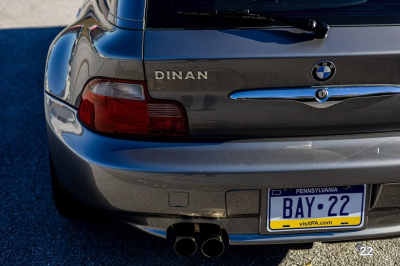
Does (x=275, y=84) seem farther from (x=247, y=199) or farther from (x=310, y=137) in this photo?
(x=247, y=199)

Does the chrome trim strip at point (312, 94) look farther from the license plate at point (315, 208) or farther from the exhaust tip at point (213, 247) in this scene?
the exhaust tip at point (213, 247)

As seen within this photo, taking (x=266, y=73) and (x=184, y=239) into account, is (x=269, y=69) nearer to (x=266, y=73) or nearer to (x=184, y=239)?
(x=266, y=73)

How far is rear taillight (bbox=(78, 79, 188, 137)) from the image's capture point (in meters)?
2.09

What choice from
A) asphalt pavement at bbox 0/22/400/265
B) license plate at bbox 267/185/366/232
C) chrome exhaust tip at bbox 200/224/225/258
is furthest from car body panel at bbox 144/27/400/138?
asphalt pavement at bbox 0/22/400/265

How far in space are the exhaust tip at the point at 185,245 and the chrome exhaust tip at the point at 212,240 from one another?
1.6 inches

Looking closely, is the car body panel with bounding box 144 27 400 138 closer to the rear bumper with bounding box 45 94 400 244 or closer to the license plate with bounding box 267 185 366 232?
the rear bumper with bounding box 45 94 400 244

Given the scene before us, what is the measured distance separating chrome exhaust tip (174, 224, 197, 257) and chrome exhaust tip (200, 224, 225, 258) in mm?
42

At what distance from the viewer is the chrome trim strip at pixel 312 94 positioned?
6.68 feet

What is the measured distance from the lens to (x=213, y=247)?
2227mm

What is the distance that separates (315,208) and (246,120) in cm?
46

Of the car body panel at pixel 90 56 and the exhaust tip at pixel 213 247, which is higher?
the car body panel at pixel 90 56

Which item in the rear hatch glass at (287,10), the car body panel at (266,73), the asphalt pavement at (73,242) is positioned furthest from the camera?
the asphalt pavement at (73,242)

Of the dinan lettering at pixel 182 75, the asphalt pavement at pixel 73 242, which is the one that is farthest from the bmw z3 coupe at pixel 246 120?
the asphalt pavement at pixel 73 242

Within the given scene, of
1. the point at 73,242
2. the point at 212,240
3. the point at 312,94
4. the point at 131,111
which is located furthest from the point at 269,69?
the point at 73,242
